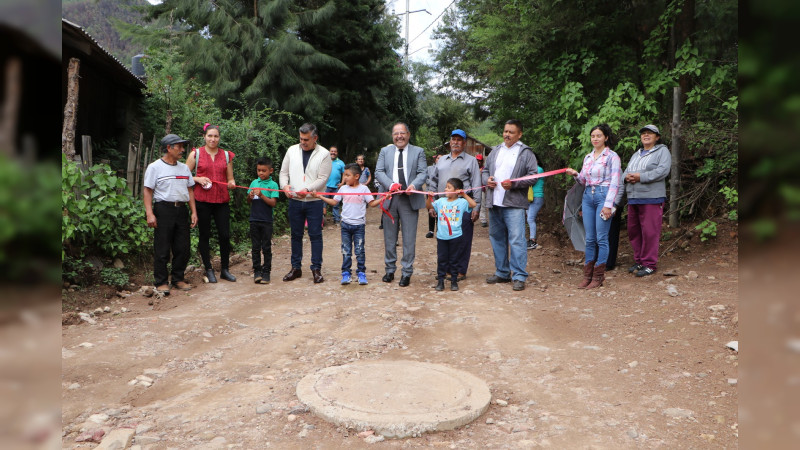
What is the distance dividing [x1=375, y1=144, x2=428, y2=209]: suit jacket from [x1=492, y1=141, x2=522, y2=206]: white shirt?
34.6 inches

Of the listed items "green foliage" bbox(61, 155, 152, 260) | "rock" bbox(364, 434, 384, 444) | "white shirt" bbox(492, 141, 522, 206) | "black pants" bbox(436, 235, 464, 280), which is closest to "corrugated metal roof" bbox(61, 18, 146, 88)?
"green foliage" bbox(61, 155, 152, 260)

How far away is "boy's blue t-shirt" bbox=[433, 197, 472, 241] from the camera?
21.7 feet

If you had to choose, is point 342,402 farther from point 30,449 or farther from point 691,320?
point 691,320

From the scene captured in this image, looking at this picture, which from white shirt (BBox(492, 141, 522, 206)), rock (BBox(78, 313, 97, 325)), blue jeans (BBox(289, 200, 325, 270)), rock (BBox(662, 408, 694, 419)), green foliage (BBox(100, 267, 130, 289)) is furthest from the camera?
blue jeans (BBox(289, 200, 325, 270))

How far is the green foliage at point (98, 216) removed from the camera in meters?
5.66

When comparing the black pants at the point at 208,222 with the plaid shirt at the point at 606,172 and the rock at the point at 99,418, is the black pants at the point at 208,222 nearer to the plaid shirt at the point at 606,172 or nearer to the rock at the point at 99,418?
the rock at the point at 99,418

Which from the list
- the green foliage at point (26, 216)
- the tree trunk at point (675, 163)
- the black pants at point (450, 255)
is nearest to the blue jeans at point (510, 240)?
the black pants at point (450, 255)

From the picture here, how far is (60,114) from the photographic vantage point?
1.81 feet

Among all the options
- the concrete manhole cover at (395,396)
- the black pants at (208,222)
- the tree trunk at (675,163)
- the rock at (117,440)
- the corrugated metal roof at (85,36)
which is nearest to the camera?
the rock at (117,440)

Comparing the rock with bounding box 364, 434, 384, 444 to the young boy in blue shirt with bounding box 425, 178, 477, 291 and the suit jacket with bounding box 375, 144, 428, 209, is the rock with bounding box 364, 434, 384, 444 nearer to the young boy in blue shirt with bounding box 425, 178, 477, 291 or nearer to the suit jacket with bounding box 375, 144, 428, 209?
the young boy in blue shirt with bounding box 425, 178, 477, 291

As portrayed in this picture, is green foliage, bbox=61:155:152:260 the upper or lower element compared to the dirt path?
upper

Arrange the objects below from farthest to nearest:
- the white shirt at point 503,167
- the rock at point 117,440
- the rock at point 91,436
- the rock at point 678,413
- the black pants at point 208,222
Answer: the black pants at point 208,222, the white shirt at point 503,167, the rock at point 678,413, the rock at point 91,436, the rock at point 117,440

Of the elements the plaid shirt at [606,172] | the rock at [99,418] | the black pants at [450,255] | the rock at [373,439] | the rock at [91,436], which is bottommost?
the rock at [373,439]

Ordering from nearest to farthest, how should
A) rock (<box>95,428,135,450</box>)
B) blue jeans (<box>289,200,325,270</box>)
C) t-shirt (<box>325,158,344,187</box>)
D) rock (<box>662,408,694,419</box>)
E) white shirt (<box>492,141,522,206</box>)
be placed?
rock (<box>95,428,135,450</box>)
rock (<box>662,408,694,419</box>)
white shirt (<box>492,141,522,206</box>)
blue jeans (<box>289,200,325,270</box>)
t-shirt (<box>325,158,344,187</box>)
